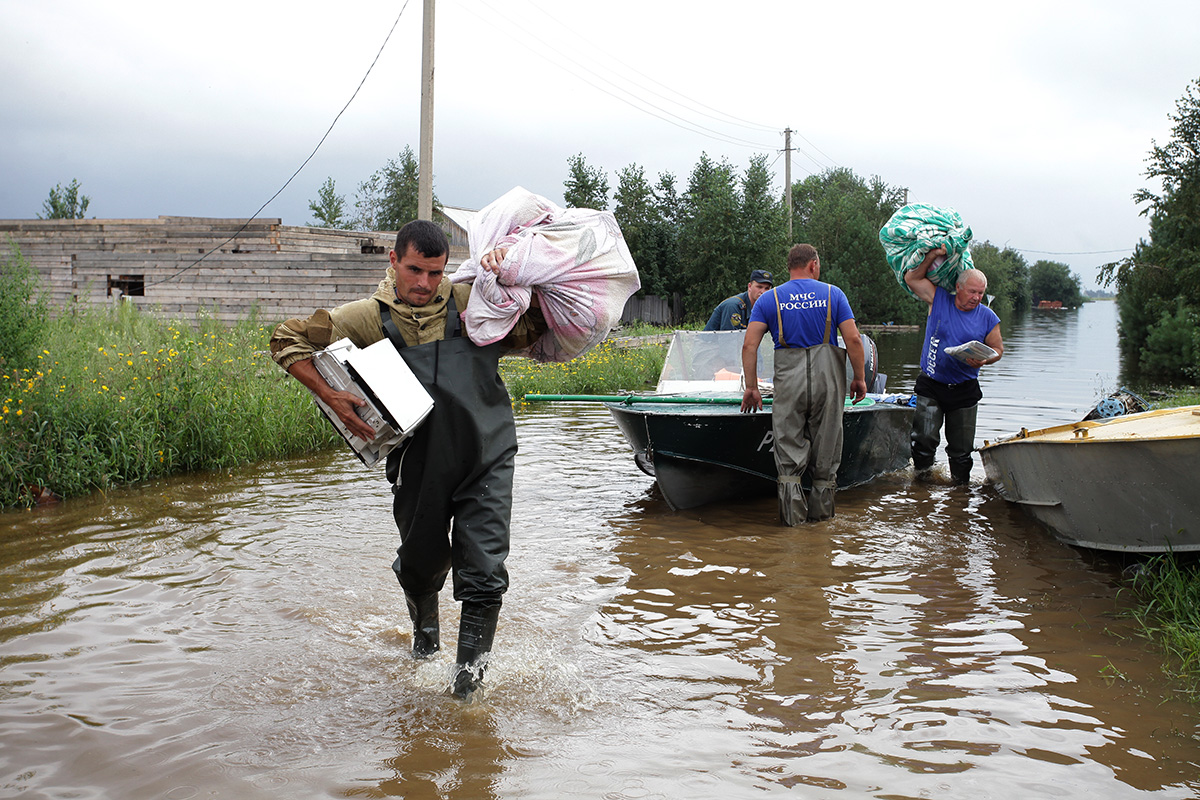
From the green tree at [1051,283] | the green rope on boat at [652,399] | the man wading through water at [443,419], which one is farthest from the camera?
the green tree at [1051,283]

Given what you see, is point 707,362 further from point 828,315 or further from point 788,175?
point 788,175

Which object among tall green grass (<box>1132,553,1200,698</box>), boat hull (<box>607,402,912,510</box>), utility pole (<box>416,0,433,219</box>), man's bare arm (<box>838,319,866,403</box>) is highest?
utility pole (<box>416,0,433,219</box>)

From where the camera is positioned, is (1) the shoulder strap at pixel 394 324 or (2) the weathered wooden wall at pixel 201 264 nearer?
(1) the shoulder strap at pixel 394 324

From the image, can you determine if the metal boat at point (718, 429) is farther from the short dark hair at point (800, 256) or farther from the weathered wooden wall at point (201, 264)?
the weathered wooden wall at point (201, 264)

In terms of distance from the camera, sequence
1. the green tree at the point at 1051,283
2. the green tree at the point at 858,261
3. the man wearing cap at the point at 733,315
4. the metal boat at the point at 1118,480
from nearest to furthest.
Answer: the metal boat at the point at 1118,480, the man wearing cap at the point at 733,315, the green tree at the point at 858,261, the green tree at the point at 1051,283

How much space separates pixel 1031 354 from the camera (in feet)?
107

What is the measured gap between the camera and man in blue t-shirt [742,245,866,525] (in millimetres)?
7059

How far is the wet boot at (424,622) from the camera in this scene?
4.22m

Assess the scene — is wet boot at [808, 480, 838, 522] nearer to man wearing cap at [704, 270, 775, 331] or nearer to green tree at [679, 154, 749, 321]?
man wearing cap at [704, 270, 775, 331]

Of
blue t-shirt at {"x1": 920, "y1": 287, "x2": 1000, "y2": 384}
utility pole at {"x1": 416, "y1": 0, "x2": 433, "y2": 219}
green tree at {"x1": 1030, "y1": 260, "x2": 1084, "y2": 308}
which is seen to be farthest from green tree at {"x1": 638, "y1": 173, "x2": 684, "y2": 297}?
green tree at {"x1": 1030, "y1": 260, "x2": 1084, "y2": 308}

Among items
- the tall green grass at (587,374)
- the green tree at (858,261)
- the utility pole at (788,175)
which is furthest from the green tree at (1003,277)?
the tall green grass at (587,374)

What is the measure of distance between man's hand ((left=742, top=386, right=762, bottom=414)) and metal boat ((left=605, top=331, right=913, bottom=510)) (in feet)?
0.23

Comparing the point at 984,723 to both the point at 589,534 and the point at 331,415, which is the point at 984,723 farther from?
the point at 589,534

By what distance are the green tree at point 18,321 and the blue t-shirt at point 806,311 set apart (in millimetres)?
6564
